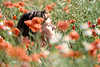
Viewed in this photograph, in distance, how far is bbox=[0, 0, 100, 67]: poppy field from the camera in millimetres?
1733

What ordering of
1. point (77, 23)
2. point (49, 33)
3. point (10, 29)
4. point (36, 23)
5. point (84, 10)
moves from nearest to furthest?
point (36, 23) → point (10, 29) → point (49, 33) → point (77, 23) → point (84, 10)

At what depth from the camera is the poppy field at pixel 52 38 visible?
5.69ft

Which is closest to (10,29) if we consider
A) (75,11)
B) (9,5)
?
(9,5)

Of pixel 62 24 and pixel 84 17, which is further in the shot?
pixel 84 17

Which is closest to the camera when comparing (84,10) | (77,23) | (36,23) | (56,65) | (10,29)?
(56,65)

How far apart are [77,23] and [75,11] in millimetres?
349

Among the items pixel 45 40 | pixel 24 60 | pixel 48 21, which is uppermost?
pixel 24 60

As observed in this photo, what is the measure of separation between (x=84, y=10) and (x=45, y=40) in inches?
40.1

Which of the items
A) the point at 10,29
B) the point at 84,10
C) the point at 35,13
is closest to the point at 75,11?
the point at 84,10

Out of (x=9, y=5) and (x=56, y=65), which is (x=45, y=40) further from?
(x=56, y=65)

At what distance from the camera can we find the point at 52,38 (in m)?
3.29

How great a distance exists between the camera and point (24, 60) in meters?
1.78

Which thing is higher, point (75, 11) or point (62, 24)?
point (62, 24)

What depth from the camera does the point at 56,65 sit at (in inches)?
68.9
